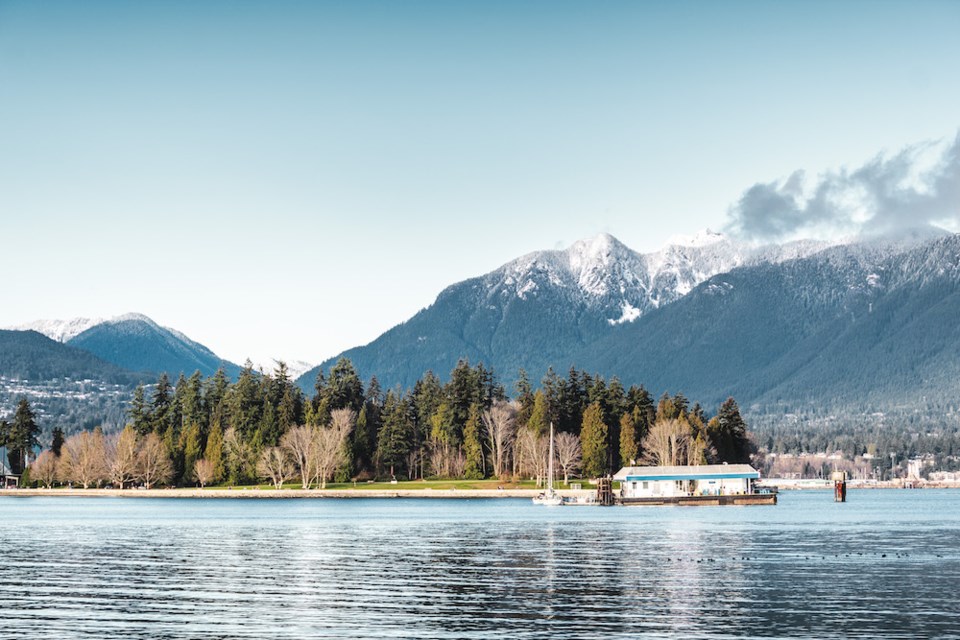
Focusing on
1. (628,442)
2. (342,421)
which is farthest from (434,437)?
(628,442)

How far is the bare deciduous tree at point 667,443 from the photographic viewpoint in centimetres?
17725

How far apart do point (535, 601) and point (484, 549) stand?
2850cm

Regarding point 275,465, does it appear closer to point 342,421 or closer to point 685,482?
point 342,421

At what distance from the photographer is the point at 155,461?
197 m

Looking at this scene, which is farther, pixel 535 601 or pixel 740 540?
pixel 740 540

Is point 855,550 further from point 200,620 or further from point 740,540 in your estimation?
point 200,620

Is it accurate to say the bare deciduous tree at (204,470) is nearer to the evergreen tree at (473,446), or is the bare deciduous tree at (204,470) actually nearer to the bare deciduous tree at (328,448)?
the bare deciduous tree at (328,448)

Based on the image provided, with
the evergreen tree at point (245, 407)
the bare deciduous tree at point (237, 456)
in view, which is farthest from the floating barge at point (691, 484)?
the evergreen tree at point (245, 407)

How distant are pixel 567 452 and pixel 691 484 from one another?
21.6 meters

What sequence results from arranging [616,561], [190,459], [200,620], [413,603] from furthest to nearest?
[190,459] → [616,561] → [413,603] → [200,620]

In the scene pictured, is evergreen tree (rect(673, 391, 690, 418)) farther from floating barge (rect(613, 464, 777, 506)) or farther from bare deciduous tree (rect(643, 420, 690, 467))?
floating barge (rect(613, 464, 777, 506))

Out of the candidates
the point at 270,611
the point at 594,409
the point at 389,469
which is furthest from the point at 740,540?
the point at 389,469

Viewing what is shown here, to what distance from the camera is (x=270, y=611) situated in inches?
1961

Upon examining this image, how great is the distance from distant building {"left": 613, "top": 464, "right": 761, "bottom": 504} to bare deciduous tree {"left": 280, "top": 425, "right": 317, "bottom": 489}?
153 ft
